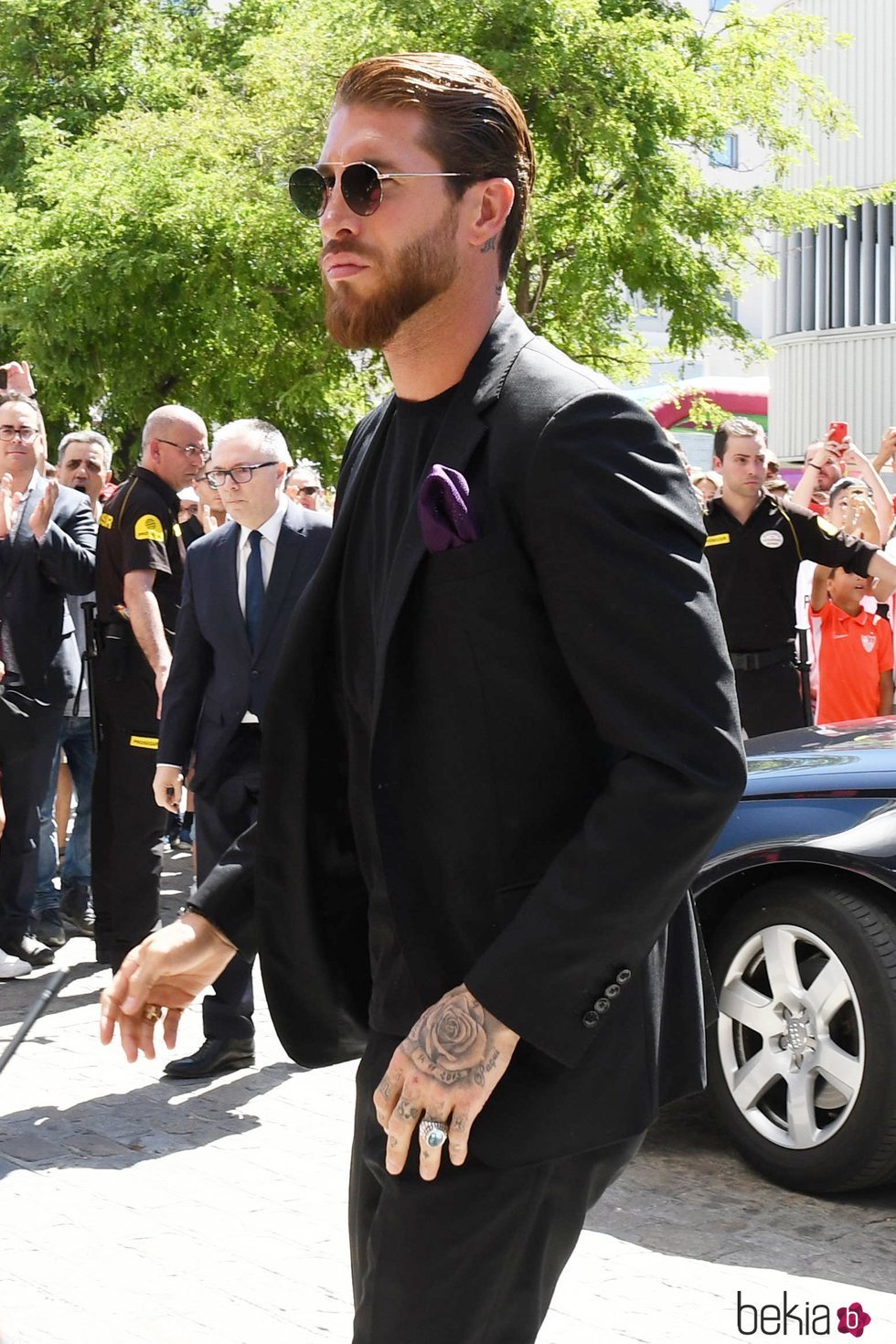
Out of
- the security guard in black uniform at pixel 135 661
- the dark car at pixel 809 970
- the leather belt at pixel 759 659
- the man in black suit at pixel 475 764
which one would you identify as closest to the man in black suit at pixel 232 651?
the security guard in black uniform at pixel 135 661

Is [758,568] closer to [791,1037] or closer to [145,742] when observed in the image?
[145,742]

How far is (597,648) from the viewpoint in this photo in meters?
1.86

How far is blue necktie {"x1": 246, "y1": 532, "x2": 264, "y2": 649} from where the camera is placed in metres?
6.21

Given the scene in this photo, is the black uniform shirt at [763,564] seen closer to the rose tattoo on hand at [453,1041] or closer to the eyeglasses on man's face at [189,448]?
the eyeglasses on man's face at [189,448]

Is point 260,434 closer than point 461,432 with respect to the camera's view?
No

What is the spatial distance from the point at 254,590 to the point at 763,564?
115 inches

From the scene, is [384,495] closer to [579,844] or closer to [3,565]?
[579,844]

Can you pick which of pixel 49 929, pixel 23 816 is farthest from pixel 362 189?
pixel 49 929

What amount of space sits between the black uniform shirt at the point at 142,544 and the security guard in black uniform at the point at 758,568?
2.48 meters

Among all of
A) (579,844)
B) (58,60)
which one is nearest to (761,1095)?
(579,844)

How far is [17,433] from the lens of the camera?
25.1 feet

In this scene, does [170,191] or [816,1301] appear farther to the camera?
[170,191]

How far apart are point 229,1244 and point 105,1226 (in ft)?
1.18

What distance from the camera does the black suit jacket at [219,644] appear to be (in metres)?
6.15
